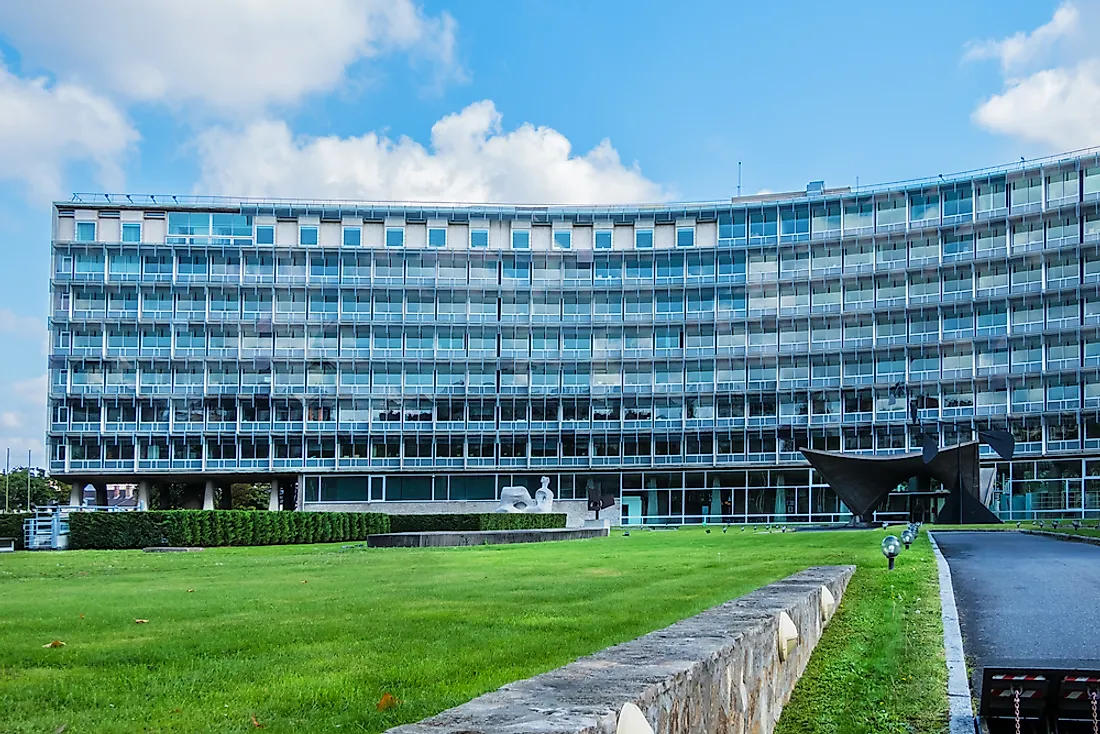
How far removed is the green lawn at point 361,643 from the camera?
6254 mm

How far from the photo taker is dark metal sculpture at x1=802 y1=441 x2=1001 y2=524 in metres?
58.0

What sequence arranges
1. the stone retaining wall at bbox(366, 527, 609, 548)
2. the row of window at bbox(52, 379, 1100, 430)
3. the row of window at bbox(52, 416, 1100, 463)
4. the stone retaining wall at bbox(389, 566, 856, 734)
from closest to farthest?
the stone retaining wall at bbox(389, 566, 856, 734)
the stone retaining wall at bbox(366, 527, 609, 548)
the row of window at bbox(52, 379, 1100, 430)
the row of window at bbox(52, 416, 1100, 463)

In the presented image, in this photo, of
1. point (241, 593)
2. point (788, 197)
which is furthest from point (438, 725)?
point (788, 197)

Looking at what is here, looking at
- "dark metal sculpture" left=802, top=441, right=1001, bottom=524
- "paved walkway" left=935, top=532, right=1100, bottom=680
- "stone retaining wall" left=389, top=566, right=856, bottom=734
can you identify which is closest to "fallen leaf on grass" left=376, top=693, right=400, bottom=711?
"stone retaining wall" left=389, top=566, right=856, bottom=734

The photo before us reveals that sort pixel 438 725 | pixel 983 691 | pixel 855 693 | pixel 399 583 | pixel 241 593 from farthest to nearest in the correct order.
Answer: pixel 399 583 → pixel 241 593 → pixel 855 693 → pixel 983 691 → pixel 438 725

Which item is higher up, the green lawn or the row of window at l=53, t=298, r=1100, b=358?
the row of window at l=53, t=298, r=1100, b=358

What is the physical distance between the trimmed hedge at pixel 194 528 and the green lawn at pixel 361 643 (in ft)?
58.4

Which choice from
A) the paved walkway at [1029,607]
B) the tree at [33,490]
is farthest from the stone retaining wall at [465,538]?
the tree at [33,490]

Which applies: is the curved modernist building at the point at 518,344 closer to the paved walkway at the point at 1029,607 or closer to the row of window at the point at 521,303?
the row of window at the point at 521,303

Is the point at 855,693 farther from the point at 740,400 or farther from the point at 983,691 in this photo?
the point at 740,400

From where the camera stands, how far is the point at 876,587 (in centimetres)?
1720

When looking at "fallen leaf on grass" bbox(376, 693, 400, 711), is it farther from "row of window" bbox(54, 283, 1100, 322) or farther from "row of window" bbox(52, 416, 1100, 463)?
"row of window" bbox(54, 283, 1100, 322)

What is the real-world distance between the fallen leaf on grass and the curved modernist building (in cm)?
6950

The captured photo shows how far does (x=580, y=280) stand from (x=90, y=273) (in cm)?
3104
